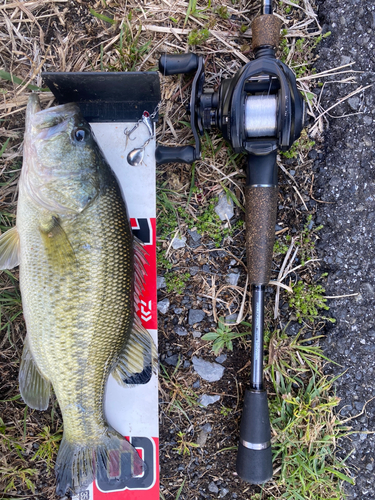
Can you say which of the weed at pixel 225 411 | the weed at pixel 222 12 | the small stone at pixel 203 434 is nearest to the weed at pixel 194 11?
the weed at pixel 222 12

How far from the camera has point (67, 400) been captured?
1998 mm

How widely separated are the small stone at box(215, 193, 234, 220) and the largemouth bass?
776 millimetres

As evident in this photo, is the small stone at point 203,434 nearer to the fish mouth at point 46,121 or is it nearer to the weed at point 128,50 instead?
the fish mouth at point 46,121

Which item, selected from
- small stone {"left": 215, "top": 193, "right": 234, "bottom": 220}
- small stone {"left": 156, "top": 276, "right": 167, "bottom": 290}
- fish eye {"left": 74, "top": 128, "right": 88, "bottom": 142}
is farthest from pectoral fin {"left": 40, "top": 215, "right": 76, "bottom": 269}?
small stone {"left": 215, "top": 193, "right": 234, "bottom": 220}

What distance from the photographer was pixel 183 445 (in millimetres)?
2492

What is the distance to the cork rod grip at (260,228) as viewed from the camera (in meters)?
2.21

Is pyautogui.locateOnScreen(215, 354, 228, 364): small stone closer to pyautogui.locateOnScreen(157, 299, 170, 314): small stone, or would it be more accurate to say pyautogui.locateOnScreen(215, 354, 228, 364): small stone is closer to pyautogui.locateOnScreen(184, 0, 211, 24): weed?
pyautogui.locateOnScreen(157, 299, 170, 314): small stone

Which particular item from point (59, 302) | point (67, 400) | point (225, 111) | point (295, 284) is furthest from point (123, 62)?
point (67, 400)

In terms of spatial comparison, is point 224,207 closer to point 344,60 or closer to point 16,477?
point 344,60

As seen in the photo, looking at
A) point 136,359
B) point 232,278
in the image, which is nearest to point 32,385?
point 136,359

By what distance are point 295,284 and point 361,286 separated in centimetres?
45

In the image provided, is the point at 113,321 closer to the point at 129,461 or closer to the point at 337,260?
the point at 129,461

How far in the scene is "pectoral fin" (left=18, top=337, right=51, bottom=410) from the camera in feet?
6.98

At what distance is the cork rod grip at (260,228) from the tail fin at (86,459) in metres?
1.31
